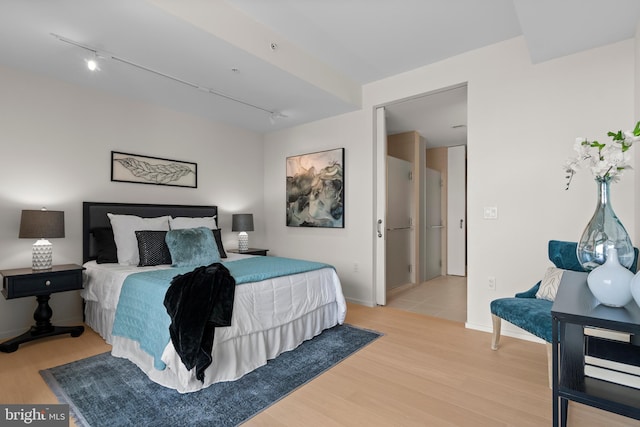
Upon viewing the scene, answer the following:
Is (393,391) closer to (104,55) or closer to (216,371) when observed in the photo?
(216,371)

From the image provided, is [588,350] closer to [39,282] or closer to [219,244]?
[219,244]

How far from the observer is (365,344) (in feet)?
A: 9.27

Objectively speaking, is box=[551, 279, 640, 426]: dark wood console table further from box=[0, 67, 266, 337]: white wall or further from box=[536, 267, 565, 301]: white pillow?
box=[0, 67, 266, 337]: white wall

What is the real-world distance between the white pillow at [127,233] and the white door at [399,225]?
10.1 ft

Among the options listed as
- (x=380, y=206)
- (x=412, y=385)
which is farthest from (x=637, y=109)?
(x=412, y=385)

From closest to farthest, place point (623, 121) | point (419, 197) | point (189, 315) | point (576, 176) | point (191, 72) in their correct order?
point (189, 315) → point (623, 121) → point (576, 176) → point (191, 72) → point (419, 197)

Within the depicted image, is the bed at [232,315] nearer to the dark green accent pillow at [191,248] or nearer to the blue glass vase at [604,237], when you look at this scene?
the dark green accent pillow at [191,248]

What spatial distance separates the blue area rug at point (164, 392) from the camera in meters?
1.79

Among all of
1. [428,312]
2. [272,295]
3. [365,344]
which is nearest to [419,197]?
[428,312]

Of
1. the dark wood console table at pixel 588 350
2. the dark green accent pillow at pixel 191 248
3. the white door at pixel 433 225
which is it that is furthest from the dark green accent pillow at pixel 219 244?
the white door at pixel 433 225

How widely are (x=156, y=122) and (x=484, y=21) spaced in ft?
11.9

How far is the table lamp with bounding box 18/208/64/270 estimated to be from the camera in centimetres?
277

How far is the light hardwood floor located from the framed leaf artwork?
5.66ft

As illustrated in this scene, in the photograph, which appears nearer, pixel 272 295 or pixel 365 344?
pixel 272 295
